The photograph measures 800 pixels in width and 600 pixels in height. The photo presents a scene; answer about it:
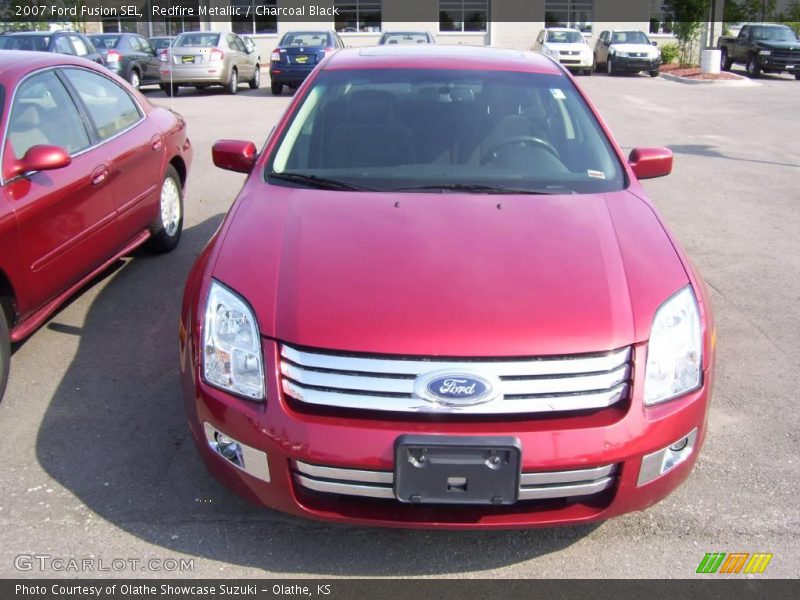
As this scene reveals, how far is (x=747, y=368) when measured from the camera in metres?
Result: 4.53

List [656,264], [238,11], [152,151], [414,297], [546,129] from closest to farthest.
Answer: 1. [414,297]
2. [656,264]
3. [546,129]
4. [152,151]
5. [238,11]

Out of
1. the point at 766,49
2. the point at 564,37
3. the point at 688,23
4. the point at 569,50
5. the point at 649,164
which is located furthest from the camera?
the point at 688,23

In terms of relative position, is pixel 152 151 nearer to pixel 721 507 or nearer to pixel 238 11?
pixel 721 507

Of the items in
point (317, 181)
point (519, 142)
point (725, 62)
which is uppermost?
point (725, 62)

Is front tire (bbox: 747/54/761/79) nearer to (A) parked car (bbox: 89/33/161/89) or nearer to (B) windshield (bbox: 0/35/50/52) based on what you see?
(A) parked car (bbox: 89/33/161/89)

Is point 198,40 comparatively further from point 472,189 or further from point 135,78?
point 472,189

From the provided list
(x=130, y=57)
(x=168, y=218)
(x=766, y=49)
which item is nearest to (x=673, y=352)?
(x=168, y=218)

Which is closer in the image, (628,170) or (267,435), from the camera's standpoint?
(267,435)

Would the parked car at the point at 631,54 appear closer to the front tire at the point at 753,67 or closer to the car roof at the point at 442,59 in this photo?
the front tire at the point at 753,67

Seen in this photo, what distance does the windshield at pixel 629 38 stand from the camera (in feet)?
94.1

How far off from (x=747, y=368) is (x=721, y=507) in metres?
1.50

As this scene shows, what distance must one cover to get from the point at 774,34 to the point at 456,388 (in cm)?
2864

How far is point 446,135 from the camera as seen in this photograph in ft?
13.3

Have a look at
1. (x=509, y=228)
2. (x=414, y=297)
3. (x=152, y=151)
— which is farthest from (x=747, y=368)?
(x=152, y=151)
